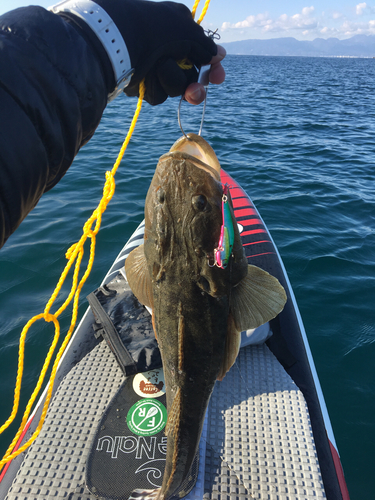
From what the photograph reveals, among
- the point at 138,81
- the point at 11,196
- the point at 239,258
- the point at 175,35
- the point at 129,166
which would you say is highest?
the point at 175,35

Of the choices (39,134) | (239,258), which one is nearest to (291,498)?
(239,258)

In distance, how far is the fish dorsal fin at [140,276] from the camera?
2438mm

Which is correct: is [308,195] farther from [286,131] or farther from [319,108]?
[319,108]

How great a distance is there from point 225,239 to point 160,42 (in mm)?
1682

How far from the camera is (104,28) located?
201 cm

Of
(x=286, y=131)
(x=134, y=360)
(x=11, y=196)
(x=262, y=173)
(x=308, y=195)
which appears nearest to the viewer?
(x=11, y=196)

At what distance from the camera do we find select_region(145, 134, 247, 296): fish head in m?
2.07

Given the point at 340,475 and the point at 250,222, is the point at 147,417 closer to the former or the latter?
the point at 340,475

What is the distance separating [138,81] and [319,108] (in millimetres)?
24085

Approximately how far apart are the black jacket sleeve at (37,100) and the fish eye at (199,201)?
81cm

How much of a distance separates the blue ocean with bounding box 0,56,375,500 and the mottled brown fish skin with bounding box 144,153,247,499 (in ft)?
9.77

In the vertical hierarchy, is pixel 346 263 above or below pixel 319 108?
below

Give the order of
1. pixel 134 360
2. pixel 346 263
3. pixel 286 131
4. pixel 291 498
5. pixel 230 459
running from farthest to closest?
pixel 286 131 → pixel 346 263 → pixel 134 360 → pixel 230 459 → pixel 291 498

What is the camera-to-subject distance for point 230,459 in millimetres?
2975
